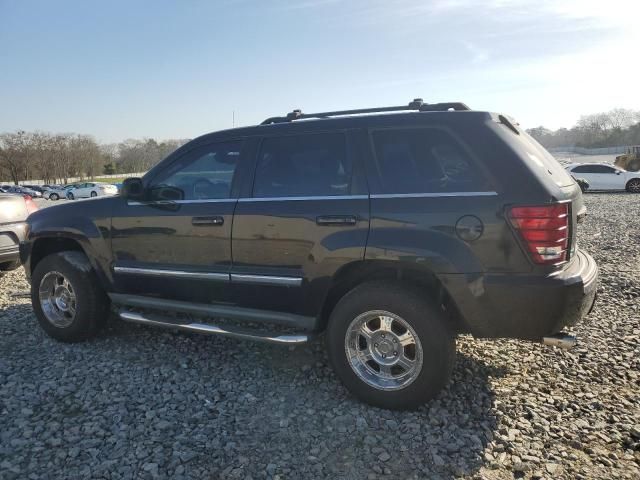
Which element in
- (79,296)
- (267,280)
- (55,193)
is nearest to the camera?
(267,280)

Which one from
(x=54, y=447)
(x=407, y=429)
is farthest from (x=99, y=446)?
(x=407, y=429)

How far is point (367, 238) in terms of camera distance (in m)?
3.05

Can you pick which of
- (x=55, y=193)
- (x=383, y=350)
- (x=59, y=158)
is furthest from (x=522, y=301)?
(x=59, y=158)

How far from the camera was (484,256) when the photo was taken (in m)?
2.79

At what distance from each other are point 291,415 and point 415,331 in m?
1.00

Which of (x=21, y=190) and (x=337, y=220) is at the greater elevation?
(x=337, y=220)

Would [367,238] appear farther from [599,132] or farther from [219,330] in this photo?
[599,132]

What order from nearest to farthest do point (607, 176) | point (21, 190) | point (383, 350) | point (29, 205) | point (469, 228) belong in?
1. point (469, 228)
2. point (383, 350)
3. point (29, 205)
4. point (607, 176)
5. point (21, 190)

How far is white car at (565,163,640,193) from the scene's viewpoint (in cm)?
2345

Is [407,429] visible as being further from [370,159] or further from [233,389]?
[370,159]

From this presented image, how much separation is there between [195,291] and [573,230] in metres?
2.78

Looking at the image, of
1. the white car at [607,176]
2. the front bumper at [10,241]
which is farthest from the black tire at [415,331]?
the white car at [607,176]

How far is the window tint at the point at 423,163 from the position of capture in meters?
2.93

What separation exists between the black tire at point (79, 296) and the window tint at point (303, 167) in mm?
1935
